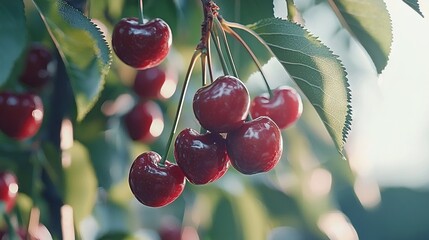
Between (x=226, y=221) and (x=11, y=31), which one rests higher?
(x=11, y=31)

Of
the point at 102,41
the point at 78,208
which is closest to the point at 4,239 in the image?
the point at 78,208

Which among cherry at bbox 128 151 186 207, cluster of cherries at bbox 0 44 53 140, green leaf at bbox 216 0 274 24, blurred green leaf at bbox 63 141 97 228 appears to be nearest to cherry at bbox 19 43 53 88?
cluster of cherries at bbox 0 44 53 140

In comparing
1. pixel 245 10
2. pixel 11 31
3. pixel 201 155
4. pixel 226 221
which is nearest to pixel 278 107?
pixel 245 10

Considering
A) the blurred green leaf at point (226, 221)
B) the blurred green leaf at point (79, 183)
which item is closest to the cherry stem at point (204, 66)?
the blurred green leaf at point (79, 183)

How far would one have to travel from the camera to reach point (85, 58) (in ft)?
2.97

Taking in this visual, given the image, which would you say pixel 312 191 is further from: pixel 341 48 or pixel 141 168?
pixel 141 168

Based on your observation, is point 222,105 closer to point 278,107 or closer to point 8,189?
point 278,107

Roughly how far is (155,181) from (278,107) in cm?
26

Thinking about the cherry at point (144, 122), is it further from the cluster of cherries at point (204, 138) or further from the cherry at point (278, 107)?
the cluster of cherries at point (204, 138)

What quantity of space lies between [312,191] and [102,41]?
43.9 inches

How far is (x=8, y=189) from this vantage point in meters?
1.41

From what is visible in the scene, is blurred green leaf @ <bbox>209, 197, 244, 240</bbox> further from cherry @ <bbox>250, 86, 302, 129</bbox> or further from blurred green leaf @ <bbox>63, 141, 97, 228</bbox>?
cherry @ <bbox>250, 86, 302, 129</bbox>

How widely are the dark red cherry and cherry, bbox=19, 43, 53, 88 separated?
0.86 ft

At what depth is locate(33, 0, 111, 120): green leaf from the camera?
2.88 ft
